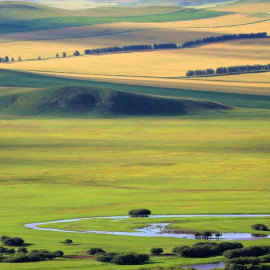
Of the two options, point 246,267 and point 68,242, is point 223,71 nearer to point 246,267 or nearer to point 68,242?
point 68,242

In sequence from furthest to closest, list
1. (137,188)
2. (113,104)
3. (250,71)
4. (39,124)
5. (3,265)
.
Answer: (250,71) < (113,104) < (39,124) < (137,188) < (3,265)

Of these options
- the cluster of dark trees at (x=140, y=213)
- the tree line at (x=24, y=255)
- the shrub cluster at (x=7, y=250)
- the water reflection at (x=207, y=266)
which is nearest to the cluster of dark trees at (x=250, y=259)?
the water reflection at (x=207, y=266)

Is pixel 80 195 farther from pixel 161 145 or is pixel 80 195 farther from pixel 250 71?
pixel 250 71

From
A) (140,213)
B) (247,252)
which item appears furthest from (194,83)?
(247,252)

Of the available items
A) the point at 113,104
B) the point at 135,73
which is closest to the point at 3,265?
the point at 113,104

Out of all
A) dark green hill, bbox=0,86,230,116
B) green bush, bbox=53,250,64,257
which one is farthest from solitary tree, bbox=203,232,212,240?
dark green hill, bbox=0,86,230,116

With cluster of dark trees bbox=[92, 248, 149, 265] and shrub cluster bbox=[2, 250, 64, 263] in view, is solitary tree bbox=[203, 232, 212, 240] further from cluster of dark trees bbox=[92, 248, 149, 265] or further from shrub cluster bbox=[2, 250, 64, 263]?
shrub cluster bbox=[2, 250, 64, 263]
